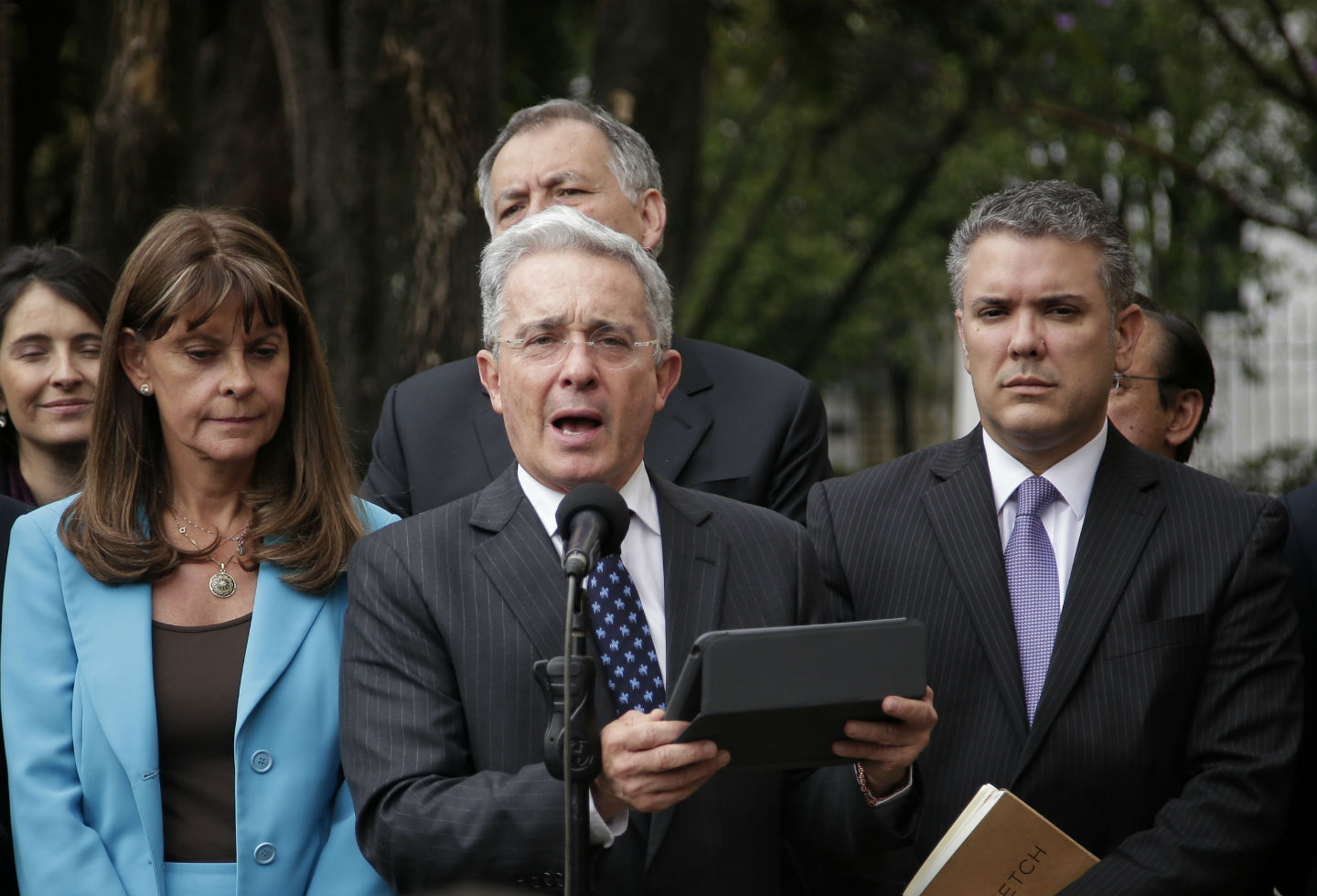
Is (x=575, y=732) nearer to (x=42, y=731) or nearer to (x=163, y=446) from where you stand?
(x=42, y=731)

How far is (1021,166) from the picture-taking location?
53.6 ft

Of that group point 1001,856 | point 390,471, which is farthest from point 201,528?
point 1001,856

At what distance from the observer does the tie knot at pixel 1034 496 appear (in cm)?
366

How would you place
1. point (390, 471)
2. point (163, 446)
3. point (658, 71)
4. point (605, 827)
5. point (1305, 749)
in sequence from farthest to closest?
point (658, 71)
point (390, 471)
point (1305, 749)
point (163, 446)
point (605, 827)

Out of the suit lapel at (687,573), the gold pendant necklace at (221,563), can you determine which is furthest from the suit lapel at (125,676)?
the suit lapel at (687,573)

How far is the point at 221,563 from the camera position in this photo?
11.7 feet

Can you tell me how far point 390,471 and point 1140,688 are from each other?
217cm

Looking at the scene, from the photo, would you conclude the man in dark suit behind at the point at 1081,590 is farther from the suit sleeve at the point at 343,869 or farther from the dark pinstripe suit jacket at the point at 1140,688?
the suit sleeve at the point at 343,869

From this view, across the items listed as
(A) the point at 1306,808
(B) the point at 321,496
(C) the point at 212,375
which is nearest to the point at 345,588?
(B) the point at 321,496

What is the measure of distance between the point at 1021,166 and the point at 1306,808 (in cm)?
1325

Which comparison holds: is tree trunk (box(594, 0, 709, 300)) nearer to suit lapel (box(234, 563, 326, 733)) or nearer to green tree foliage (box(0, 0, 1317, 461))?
green tree foliage (box(0, 0, 1317, 461))

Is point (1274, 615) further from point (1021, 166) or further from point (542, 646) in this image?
point (1021, 166)

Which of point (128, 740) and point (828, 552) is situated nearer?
point (128, 740)

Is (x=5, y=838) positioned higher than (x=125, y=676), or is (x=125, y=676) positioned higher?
(x=125, y=676)
